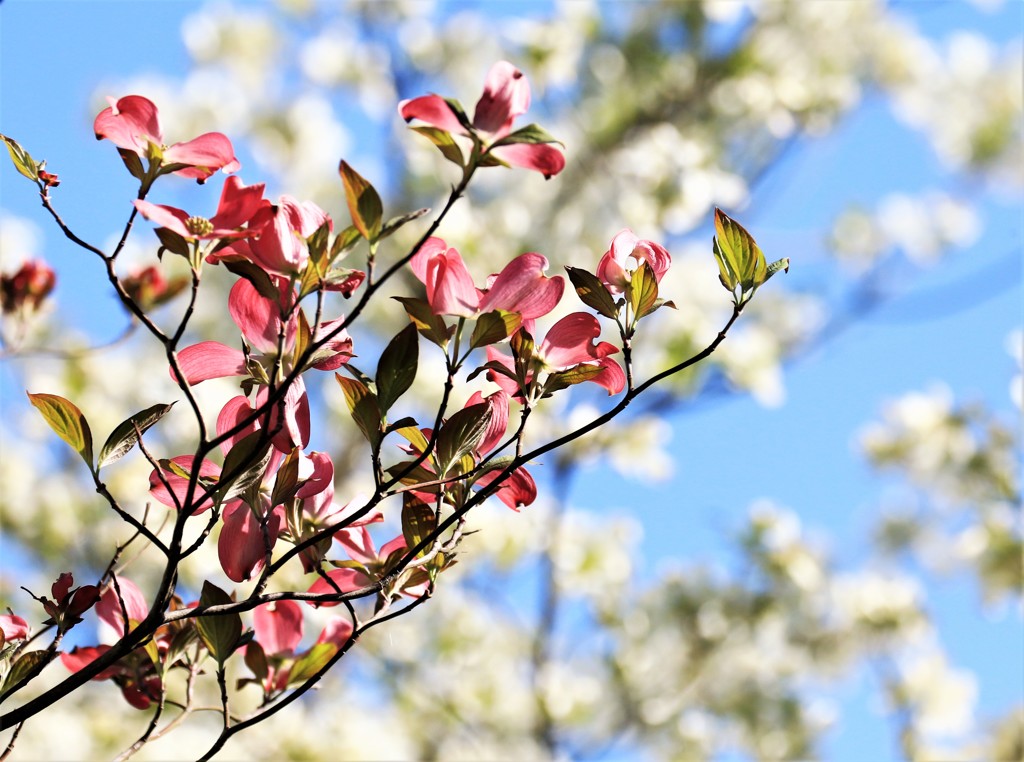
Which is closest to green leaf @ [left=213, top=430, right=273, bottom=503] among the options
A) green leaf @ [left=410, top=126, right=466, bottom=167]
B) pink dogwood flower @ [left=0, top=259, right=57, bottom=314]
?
green leaf @ [left=410, top=126, right=466, bottom=167]

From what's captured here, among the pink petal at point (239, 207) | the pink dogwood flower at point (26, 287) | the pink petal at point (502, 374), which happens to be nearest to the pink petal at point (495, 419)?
the pink petal at point (502, 374)

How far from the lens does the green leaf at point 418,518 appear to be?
1.22ft

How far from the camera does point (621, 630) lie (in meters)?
2.23

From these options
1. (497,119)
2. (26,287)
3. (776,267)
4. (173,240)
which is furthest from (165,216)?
(26,287)

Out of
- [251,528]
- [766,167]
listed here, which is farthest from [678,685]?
[251,528]

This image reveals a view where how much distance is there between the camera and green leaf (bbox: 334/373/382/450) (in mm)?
334

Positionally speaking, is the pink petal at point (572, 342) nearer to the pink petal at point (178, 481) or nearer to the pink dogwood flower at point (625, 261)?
the pink dogwood flower at point (625, 261)

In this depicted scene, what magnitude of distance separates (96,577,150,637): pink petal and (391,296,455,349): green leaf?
176 millimetres

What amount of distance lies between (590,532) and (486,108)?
2.05m

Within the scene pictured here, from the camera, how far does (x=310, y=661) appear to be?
430 mm

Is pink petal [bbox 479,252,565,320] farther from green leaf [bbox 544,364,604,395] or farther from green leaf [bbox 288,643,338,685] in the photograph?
green leaf [bbox 288,643,338,685]

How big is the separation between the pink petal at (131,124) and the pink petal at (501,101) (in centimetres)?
11

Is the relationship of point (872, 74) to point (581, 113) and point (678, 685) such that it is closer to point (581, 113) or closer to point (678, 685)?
point (581, 113)

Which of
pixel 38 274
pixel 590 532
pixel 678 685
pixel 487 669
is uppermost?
pixel 590 532
